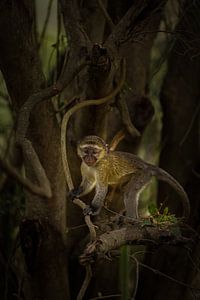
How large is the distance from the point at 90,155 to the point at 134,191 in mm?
487

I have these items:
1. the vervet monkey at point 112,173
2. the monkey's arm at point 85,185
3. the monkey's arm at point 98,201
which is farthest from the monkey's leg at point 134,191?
the monkey's arm at point 85,185

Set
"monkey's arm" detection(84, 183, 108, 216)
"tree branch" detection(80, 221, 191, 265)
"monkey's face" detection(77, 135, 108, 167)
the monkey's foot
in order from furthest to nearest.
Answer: "monkey's face" detection(77, 135, 108, 167)
"monkey's arm" detection(84, 183, 108, 216)
the monkey's foot
"tree branch" detection(80, 221, 191, 265)

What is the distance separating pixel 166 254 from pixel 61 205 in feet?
4.53

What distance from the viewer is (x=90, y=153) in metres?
3.94

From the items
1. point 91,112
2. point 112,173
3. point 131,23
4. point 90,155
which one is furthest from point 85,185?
point 131,23

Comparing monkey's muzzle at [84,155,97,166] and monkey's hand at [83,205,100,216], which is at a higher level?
monkey's muzzle at [84,155,97,166]

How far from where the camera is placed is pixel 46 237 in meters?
3.59

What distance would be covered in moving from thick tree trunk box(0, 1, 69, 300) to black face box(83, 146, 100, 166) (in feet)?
1.25

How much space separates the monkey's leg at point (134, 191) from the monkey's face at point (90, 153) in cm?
36

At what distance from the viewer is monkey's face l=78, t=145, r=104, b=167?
3888mm

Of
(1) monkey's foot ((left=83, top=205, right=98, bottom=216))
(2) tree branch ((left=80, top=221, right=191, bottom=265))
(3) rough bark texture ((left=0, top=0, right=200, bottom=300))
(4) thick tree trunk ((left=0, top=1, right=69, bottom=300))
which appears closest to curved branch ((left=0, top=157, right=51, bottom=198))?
(2) tree branch ((left=80, top=221, right=191, bottom=265))

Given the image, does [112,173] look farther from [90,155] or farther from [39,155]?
[39,155]

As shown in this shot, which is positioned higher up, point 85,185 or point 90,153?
point 90,153

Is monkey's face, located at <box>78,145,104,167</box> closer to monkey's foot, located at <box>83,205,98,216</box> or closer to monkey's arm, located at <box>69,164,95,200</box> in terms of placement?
monkey's arm, located at <box>69,164,95,200</box>
